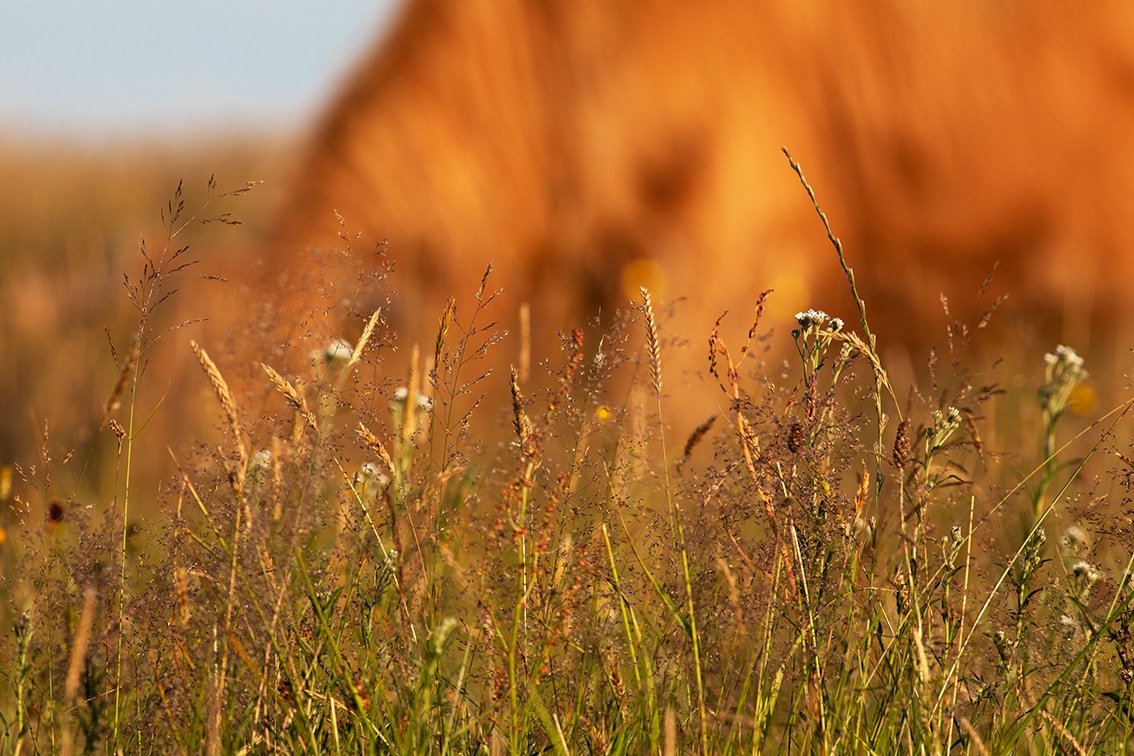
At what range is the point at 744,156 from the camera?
451cm

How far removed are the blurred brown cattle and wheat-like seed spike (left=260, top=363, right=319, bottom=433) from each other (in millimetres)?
2871

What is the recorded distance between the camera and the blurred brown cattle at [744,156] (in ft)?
14.5

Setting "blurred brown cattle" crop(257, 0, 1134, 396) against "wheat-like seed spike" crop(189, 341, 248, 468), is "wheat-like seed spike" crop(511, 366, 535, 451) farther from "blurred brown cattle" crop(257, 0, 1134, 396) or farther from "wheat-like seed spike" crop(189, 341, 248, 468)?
"blurred brown cattle" crop(257, 0, 1134, 396)

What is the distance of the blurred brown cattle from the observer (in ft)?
14.5

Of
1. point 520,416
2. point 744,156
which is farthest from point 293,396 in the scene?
point 744,156

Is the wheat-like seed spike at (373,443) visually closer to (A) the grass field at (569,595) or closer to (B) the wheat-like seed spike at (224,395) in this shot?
(A) the grass field at (569,595)

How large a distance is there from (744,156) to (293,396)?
3.39 metres

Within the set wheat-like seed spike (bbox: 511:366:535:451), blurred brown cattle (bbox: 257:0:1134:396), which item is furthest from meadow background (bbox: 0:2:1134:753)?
blurred brown cattle (bbox: 257:0:1134:396)

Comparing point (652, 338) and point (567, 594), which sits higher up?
point (652, 338)

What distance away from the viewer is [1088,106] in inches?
185

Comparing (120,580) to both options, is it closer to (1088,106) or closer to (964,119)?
(964,119)

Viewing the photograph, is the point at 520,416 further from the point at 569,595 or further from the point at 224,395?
the point at 224,395

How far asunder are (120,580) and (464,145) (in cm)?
323

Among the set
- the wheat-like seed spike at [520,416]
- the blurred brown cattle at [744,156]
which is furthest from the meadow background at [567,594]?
the blurred brown cattle at [744,156]
